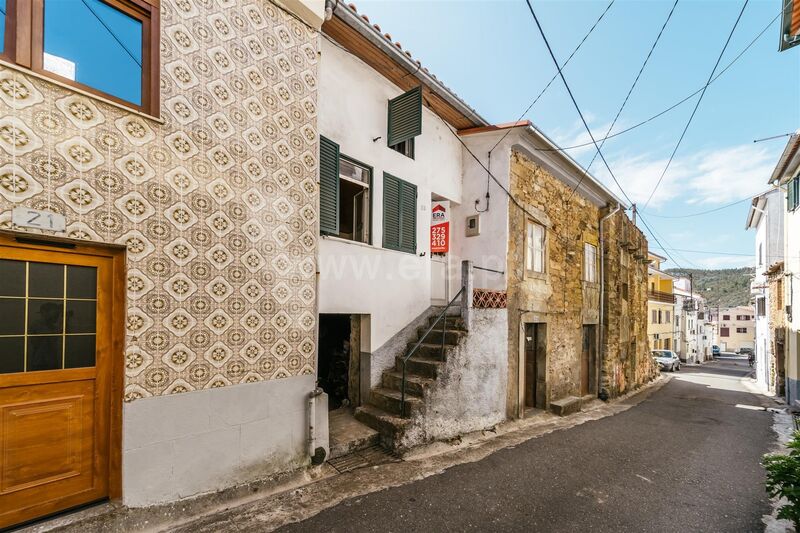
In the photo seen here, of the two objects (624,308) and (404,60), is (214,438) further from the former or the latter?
(624,308)

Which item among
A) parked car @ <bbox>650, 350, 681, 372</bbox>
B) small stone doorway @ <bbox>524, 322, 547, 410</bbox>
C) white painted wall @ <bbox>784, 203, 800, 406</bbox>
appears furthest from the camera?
parked car @ <bbox>650, 350, 681, 372</bbox>

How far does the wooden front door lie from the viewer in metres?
2.64

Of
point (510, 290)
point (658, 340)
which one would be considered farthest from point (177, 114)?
point (658, 340)

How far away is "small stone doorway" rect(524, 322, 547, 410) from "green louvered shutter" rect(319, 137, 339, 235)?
221 inches

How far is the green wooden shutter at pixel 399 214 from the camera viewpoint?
20.8ft

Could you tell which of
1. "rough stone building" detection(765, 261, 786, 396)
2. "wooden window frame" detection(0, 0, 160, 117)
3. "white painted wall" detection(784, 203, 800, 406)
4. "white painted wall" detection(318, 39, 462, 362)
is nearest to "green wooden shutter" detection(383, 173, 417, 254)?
"white painted wall" detection(318, 39, 462, 362)

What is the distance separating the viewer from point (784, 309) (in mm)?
12445

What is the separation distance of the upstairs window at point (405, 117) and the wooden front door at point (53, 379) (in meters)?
4.67

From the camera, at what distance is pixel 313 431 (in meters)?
4.29

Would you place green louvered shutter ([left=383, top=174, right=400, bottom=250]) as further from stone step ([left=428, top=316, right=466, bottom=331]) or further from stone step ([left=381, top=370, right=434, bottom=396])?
stone step ([left=381, top=370, right=434, bottom=396])

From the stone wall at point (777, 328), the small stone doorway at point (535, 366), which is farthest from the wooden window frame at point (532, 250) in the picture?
the stone wall at point (777, 328)

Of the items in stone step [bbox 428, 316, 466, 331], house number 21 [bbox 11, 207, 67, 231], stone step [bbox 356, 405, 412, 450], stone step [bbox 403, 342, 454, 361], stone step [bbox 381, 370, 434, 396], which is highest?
house number 21 [bbox 11, 207, 67, 231]

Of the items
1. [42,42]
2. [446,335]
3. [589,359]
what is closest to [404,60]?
[42,42]

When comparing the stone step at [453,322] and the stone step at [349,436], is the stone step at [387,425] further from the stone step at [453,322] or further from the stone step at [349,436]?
the stone step at [453,322]
